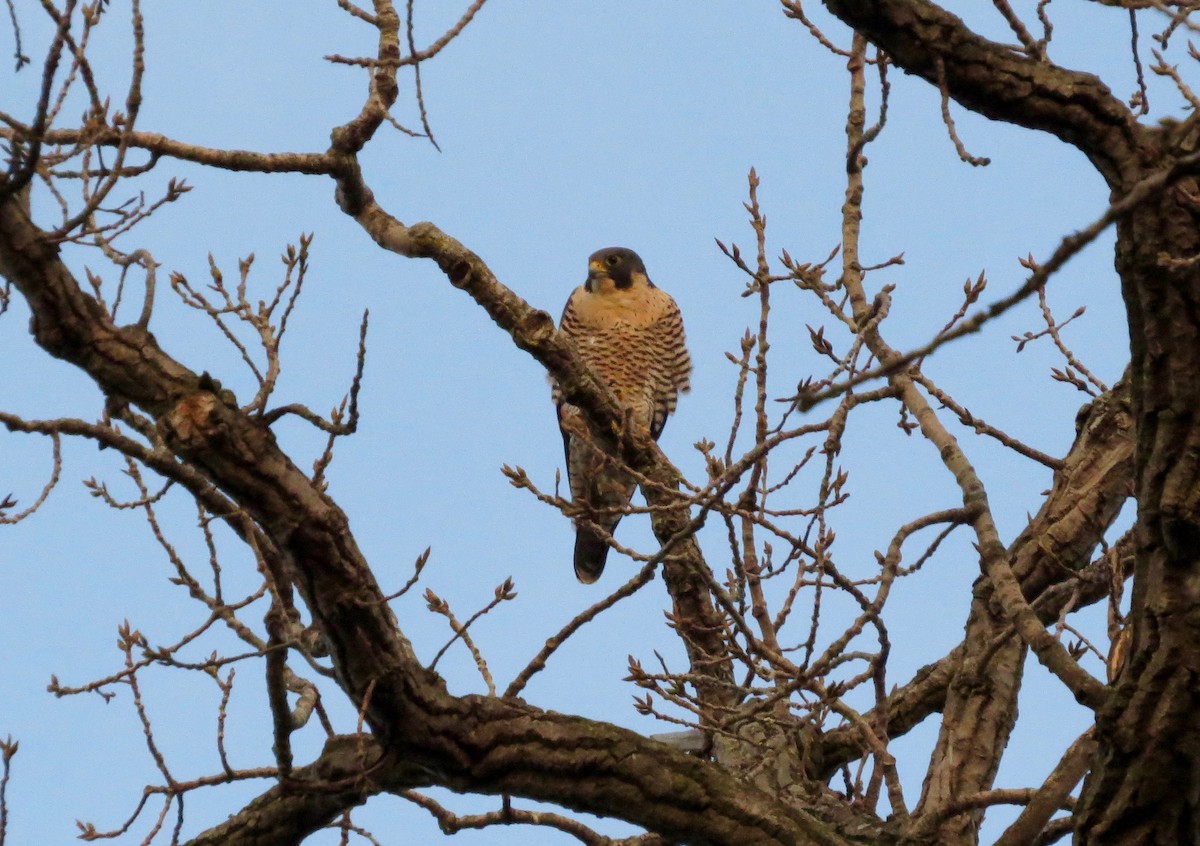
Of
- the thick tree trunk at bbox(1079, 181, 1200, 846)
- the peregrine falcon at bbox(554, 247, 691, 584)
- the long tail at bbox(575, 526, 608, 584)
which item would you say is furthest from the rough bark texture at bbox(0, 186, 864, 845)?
the peregrine falcon at bbox(554, 247, 691, 584)

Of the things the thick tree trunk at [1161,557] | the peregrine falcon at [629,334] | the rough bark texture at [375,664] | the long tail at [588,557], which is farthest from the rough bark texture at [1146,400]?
the peregrine falcon at [629,334]

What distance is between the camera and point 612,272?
9.15 meters

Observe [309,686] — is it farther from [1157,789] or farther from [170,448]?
[1157,789]

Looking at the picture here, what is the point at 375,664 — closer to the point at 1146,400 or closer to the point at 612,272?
the point at 1146,400

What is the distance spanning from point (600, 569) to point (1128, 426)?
4.38m

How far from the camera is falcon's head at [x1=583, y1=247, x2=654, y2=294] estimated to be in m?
9.12

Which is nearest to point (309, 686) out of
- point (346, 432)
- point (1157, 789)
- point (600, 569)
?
point (346, 432)

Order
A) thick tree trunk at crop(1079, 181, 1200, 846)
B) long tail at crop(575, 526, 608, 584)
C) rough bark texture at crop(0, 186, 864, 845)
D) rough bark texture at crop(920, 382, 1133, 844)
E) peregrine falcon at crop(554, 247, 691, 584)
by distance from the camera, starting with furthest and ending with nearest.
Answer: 1. peregrine falcon at crop(554, 247, 691, 584)
2. long tail at crop(575, 526, 608, 584)
3. rough bark texture at crop(920, 382, 1133, 844)
4. rough bark texture at crop(0, 186, 864, 845)
5. thick tree trunk at crop(1079, 181, 1200, 846)

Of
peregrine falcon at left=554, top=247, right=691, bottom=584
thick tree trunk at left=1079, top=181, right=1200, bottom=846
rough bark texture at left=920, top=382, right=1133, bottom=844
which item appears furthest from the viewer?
peregrine falcon at left=554, top=247, right=691, bottom=584

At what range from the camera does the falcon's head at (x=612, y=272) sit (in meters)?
9.12

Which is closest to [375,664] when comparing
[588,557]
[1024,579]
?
[1024,579]

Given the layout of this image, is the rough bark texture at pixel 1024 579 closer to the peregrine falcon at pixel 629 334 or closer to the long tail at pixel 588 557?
the long tail at pixel 588 557

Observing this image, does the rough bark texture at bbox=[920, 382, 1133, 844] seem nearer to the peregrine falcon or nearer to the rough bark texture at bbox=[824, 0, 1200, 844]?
the rough bark texture at bbox=[824, 0, 1200, 844]

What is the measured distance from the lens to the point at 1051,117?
2885mm
